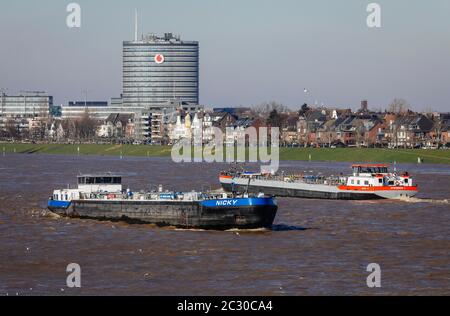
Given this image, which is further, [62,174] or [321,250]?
[62,174]

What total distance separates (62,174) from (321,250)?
96953 millimetres

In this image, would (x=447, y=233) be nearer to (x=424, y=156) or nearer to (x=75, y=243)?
(x=75, y=243)

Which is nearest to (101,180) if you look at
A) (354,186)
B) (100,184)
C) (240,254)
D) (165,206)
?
(100,184)

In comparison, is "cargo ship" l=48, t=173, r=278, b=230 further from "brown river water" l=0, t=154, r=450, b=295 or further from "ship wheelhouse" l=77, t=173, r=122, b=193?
"brown river water" l=0, t=154, r=450, b=295

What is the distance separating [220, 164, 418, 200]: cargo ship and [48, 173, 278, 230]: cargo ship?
2011 cm

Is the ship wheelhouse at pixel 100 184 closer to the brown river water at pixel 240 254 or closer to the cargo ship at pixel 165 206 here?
the cargo ship at pixel 165 206

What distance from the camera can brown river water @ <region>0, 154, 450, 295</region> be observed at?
53.7m

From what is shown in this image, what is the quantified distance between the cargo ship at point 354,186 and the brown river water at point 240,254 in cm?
1018

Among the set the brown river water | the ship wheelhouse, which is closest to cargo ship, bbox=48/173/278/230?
the ship wheelhouse

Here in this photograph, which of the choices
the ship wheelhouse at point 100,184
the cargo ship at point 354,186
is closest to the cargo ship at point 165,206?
the ship wheelhouse at point 100,184
